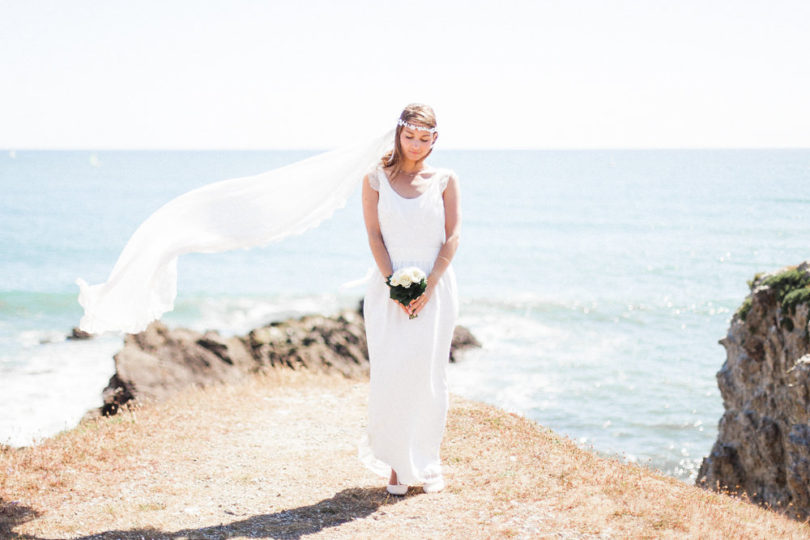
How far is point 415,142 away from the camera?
6594 millimetres

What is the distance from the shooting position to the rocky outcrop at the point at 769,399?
32.3 ft

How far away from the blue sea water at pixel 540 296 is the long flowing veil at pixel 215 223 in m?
6.49

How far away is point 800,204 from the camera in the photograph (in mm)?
61281

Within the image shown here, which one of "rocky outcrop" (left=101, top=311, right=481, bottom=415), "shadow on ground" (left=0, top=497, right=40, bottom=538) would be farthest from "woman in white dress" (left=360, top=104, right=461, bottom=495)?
"rocky outcrop" (left=101, top=311, right=481, bottom=415)

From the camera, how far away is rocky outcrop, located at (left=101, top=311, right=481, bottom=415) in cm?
1395

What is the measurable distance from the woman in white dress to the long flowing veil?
1.81 ft

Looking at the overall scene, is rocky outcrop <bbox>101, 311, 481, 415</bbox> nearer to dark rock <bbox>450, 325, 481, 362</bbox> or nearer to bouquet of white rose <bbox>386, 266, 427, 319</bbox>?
dark rock <bbox>450, 325, 481, 362</bbox>

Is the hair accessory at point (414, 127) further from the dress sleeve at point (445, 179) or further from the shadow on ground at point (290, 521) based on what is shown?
the shadow on ground at point (290, 521)

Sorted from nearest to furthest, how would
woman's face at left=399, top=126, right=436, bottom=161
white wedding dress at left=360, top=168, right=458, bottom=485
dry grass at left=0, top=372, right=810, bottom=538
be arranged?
dry grass at left=0, top=372, right=810, bottom=538, woman's face at left=399, top=126, right=436, bottom=161, white wedding dress at left=360, top=168, right=458, bottom=485

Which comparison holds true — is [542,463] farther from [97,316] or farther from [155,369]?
[155,369]

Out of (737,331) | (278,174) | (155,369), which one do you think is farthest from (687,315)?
(278,174)

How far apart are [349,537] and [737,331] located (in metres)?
8.83

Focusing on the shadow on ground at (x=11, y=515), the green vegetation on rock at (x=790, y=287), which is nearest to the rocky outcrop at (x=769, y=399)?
the green vegetation on rock at (x=790, y=287)

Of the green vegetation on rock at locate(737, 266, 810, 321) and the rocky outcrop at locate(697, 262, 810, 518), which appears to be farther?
the green vegetation on rock at locate(737, 266, 810, 321)
